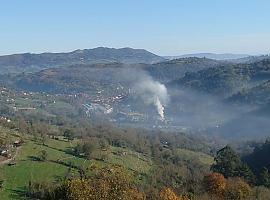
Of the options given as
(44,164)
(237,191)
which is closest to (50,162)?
(44,164)

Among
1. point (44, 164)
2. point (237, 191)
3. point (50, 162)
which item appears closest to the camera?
point (237, 191)

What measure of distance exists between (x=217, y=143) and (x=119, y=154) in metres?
71.8

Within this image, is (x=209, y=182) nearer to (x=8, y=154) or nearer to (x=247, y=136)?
(x=8, y=154)

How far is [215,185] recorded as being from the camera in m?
67.6

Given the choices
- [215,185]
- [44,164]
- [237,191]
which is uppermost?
[237,191]

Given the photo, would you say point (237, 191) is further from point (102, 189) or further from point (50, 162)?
point (50, 162)

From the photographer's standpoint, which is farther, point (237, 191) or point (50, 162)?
point (50, 162)

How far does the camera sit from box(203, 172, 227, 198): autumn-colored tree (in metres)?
65.5

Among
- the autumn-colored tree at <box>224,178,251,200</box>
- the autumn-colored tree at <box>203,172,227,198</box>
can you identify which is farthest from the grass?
the autumn-colored tree at <box>224,178,251,200</box>

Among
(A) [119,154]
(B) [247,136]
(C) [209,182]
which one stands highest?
(C) [209,182]

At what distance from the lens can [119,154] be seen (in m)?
116

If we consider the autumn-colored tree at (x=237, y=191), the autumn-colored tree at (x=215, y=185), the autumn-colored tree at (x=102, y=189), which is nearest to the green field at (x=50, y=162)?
the autumn-colored tree at (x=215, y=185)

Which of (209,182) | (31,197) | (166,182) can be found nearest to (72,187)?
(209,182)

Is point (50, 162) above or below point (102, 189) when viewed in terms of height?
below
